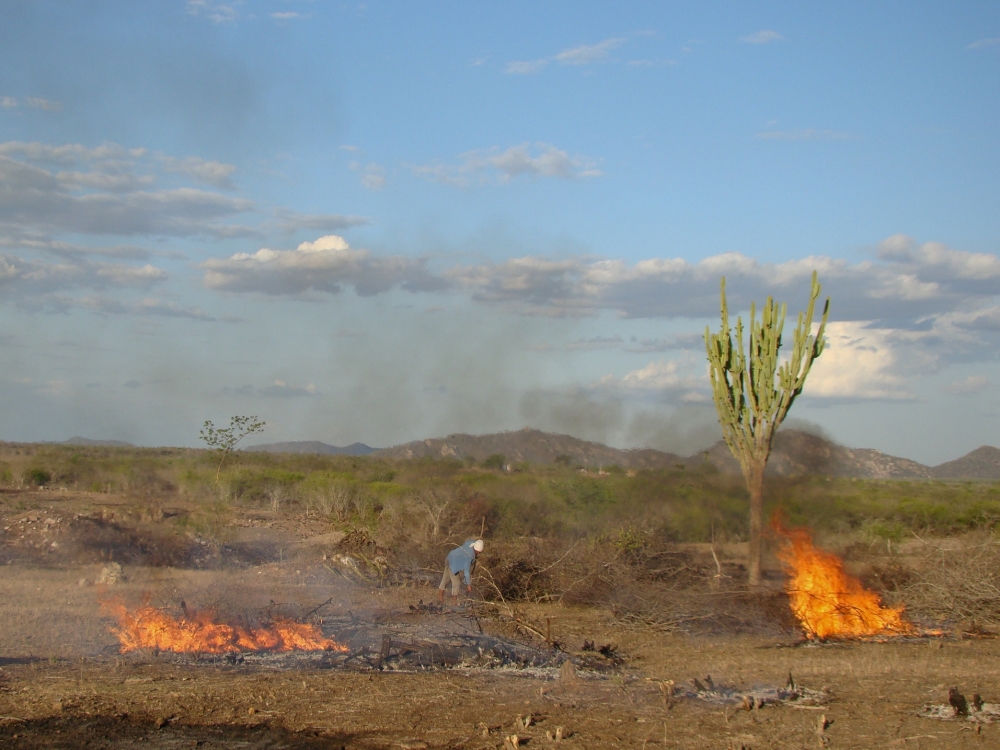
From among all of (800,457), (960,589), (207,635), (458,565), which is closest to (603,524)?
(800,457)

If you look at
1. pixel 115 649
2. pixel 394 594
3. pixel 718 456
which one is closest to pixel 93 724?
pixel 115 649

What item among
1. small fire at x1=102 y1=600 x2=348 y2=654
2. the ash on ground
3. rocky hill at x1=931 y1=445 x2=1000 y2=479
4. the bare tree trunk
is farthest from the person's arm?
rocky hill at x1=931 y1=445 x2=1000 y2=479

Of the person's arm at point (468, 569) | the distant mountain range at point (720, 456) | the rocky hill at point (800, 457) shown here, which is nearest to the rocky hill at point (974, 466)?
the distant mountain range at point (720, 456)

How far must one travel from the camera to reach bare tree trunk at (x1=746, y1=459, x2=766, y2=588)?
45.3 ft

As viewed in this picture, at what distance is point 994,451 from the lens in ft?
198

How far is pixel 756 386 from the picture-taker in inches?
566

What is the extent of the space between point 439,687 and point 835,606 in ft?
22.5

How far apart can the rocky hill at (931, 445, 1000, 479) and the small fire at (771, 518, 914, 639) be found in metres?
50.0

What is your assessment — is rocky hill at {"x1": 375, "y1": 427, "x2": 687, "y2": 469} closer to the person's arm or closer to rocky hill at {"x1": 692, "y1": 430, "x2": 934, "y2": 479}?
rocky hill at {"x1": 692, "y1": 430, "x2": 934, "y2": 479}

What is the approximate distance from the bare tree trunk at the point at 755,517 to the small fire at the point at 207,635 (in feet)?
23.9

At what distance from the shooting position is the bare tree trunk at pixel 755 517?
1382 centimetres

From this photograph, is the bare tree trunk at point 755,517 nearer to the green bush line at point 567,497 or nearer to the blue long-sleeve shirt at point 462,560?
the green bush line at point 567,497

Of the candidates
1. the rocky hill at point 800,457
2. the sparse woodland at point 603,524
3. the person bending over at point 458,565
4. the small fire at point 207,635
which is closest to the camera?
the small fire at point 207,635

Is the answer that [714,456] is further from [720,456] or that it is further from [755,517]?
[755,517]
